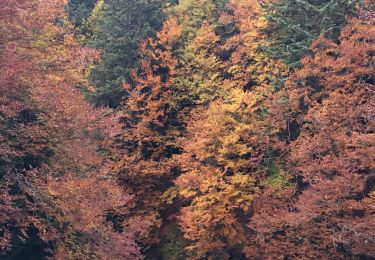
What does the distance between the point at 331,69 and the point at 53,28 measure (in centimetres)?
1315

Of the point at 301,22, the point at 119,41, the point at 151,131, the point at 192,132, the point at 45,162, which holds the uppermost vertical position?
the point at 301,22

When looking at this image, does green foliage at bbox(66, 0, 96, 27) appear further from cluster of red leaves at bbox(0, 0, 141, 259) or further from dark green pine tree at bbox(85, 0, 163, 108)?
cluster of red leaves at bbox(0, 0, 141, 259)

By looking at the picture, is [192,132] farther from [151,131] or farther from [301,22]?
[301,22]

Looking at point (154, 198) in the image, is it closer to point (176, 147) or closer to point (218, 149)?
point (176, 147)

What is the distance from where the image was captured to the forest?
50.4 feet

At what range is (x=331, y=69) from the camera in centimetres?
1852

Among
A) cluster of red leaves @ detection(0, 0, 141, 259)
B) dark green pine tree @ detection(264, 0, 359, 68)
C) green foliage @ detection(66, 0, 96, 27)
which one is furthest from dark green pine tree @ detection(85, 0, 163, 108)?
dark green pine tree @ detection(264, 0, 359, 68)

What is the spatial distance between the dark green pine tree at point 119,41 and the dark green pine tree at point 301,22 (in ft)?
22.8

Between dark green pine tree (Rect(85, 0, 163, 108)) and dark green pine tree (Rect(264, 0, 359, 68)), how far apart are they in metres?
6.96

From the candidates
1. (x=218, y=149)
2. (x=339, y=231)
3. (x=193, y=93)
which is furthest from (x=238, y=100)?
(x=339, y=231)

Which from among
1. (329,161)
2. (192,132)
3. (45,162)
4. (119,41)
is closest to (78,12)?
(119,41)

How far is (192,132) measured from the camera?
20891mm

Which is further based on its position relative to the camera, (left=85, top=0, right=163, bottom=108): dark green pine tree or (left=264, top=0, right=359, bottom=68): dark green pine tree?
(left=85, top=0, right=163, bottom=108): dark green pine tree

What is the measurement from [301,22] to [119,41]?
9.94 m
